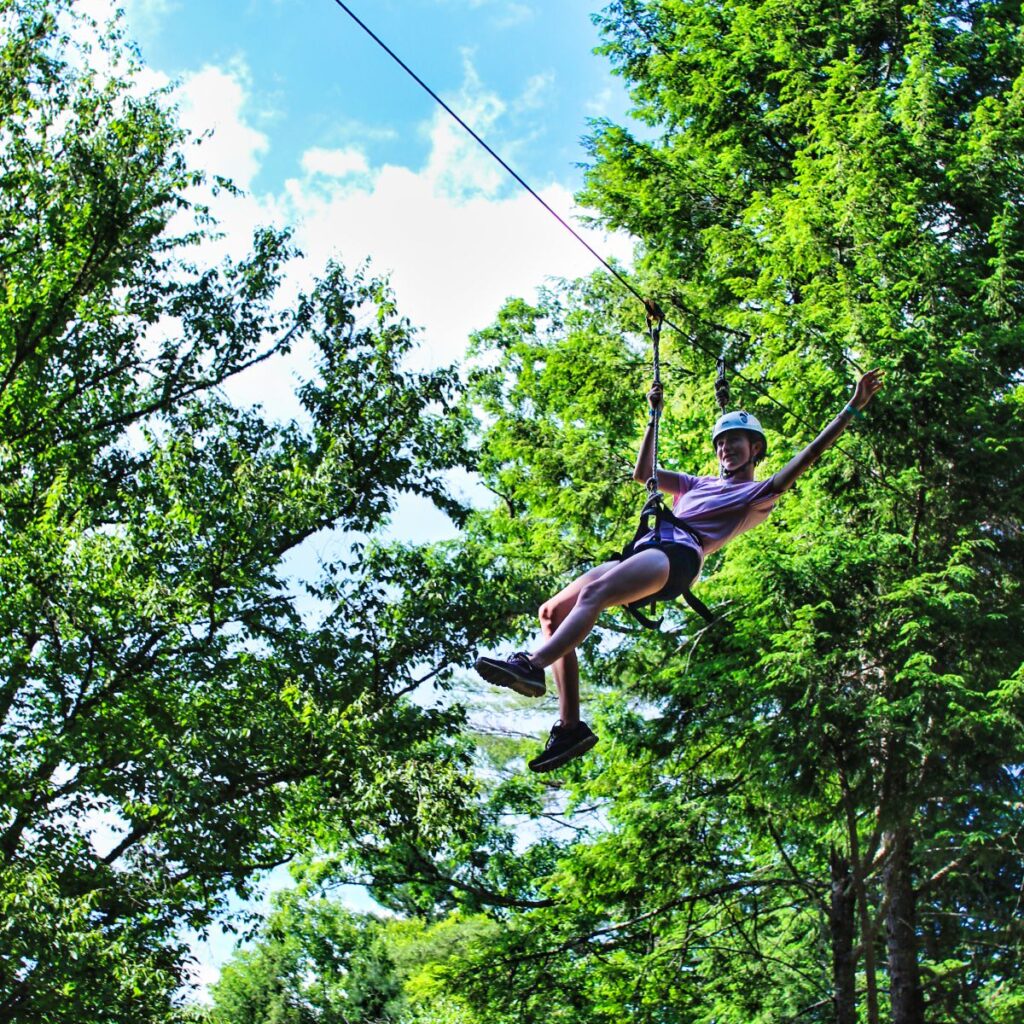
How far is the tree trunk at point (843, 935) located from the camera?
9578 mm

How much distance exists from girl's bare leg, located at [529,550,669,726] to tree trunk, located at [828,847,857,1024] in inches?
215

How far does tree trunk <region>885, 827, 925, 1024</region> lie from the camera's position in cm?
930

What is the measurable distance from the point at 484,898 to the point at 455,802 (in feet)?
9.28

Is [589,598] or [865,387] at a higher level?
[865,387]

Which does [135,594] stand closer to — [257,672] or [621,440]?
[257,672]

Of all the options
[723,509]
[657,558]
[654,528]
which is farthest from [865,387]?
[657,558]

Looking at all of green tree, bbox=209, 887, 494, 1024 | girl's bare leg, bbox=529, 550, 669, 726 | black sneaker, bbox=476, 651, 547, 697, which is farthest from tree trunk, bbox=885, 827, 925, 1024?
black sneaker, bbox=476, 651, 547, 697

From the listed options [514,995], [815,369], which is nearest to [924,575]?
[815,369]

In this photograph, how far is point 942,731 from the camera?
8.02m

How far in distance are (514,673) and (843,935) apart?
21.4 ft

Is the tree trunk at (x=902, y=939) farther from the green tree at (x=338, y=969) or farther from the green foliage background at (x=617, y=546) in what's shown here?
the green tree at (x=338, y=969)

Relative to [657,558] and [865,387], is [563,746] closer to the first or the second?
[657,558]

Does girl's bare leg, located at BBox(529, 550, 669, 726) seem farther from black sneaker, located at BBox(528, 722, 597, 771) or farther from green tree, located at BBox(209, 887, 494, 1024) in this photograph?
green tree, located at BBox(209, 887, 494, 1024)

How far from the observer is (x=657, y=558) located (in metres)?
5.11
